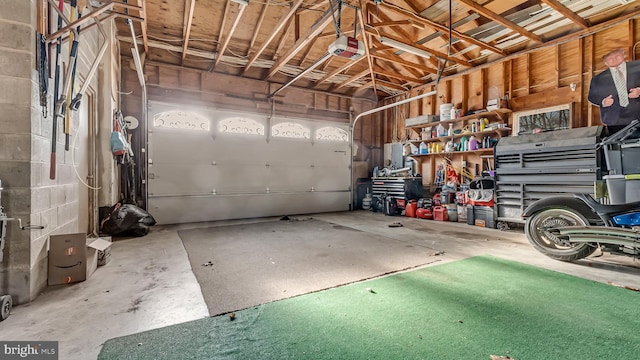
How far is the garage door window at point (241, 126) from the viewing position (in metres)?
6.73

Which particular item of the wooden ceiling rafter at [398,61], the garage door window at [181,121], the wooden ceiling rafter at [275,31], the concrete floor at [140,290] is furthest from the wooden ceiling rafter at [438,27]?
the garage door window at [181,121]

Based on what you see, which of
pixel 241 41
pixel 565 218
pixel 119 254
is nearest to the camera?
pixel 565 218

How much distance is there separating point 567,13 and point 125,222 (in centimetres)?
774

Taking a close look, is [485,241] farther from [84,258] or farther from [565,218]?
[84,258]

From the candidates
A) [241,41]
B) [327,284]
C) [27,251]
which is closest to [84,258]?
[27,251]

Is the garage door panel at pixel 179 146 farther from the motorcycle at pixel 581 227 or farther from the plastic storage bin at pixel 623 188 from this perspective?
the plastic storage bin at pixel 623 188

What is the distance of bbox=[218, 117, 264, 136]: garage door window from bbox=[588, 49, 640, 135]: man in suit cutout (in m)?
6.64

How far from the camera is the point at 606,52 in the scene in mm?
4664

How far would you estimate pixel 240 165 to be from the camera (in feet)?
22.7

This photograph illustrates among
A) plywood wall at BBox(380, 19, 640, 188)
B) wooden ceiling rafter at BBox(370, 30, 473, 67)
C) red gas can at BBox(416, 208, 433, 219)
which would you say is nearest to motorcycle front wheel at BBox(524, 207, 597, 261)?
plywood wall at BBox(380, 19, 640, 188)

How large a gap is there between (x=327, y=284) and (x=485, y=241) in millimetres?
3082

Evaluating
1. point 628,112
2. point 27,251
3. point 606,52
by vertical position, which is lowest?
point 27,251

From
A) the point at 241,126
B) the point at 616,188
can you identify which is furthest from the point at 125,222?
the point at 616,188

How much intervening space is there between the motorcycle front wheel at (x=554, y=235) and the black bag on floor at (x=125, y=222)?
19.3 feet
